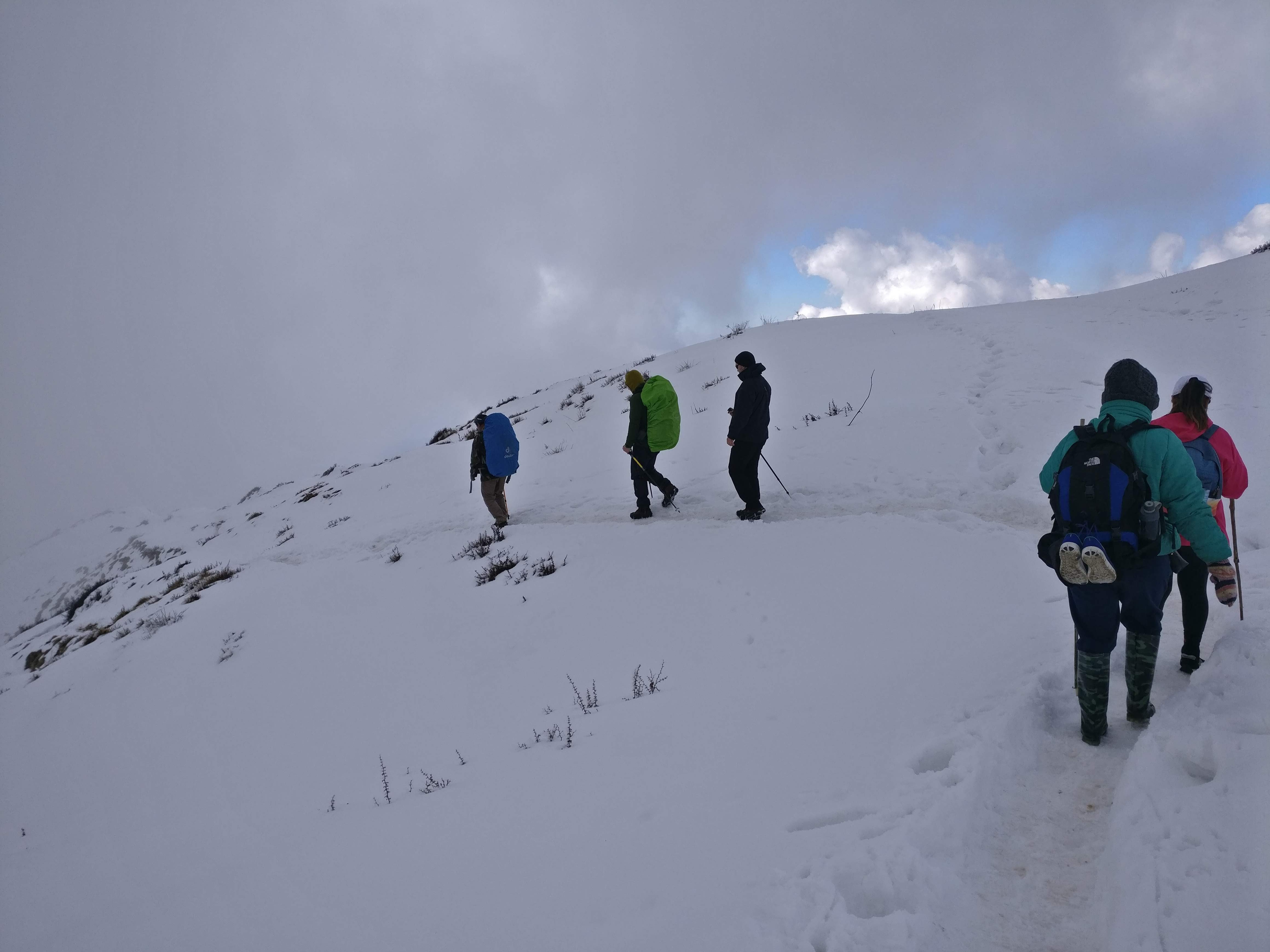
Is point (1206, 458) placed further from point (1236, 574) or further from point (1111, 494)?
point (1111, 494)

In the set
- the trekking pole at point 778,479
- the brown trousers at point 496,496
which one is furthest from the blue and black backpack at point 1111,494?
the brown trousers at point 496,496

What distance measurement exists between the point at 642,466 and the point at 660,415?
32.6 inches

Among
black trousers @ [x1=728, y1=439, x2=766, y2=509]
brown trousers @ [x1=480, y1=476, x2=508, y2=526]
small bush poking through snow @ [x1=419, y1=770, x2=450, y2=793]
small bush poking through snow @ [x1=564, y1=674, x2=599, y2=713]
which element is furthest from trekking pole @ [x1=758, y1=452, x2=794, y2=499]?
small bush poking through snow @ [x1=419, y1=770, x2=450, y2=793]

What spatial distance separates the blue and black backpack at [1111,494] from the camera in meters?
3.15

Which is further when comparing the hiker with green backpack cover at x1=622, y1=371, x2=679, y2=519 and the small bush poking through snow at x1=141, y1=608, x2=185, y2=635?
the small bush poking through snow at x1=141, y1=608, x2=185, y2=635

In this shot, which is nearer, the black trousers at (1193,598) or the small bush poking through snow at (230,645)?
the black trousers at (1193,598)

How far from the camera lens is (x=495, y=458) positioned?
10.0 meters

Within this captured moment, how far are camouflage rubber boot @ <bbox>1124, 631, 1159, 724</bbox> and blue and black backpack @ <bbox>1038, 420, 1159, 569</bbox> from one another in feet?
1.68

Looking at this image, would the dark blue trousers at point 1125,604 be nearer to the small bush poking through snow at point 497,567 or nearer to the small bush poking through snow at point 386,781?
the small bush poking through snow at point 386,781

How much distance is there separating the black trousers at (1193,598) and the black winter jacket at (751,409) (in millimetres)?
4300

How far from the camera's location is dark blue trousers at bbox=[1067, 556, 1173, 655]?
3.26m

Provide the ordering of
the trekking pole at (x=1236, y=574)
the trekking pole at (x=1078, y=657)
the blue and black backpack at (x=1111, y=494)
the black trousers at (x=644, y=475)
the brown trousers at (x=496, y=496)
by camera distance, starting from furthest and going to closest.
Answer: the brown trousers at (x=496, y=496) < the black trousers at (x=644, y=475) < the trekking pole at (x=1236, y=574) < the trekking pole at (x=1078, y=657) < the blue and black backpack at (x=1111, y=494)

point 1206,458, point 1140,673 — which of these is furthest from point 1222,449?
point 1140,673

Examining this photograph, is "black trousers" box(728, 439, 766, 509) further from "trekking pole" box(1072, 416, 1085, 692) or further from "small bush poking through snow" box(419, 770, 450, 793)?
"small bush poking through snow" box(419, 770, 450, 793)
